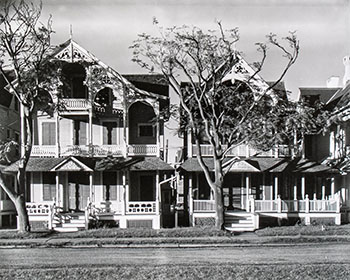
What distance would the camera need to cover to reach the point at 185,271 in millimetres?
11281

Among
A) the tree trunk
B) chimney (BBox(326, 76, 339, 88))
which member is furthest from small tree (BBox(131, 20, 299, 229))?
chimney (BBox(326, 76, 339, 88))

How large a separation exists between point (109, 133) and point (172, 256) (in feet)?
41.2

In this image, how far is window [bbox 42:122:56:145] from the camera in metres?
25.4

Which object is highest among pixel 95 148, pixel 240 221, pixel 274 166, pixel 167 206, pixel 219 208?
pixel 95 148

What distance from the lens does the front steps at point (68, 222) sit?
22062 mm

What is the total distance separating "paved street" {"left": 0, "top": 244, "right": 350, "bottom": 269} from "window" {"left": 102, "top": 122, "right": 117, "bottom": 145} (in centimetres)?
1001

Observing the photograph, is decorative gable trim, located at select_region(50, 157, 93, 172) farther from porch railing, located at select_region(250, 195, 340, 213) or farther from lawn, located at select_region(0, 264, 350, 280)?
lawn, located at select_region(0, 264, 350, 280)

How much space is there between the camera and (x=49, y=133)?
83.4 feet

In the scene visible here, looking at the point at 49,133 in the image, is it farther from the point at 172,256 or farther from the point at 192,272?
the point at 192,272

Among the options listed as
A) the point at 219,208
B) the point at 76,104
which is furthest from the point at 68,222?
the point at 219,208

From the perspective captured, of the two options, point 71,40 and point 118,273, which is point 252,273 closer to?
point 118,273

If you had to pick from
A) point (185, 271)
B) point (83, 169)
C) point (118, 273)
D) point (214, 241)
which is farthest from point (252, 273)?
point (83, 169)

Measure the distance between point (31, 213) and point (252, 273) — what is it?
14.8m

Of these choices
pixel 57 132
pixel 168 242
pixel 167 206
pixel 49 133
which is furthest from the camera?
pixel 167 206
